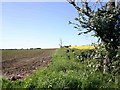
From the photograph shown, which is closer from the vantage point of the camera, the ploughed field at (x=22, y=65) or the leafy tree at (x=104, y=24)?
the leafy tree at (x=104, y=24)

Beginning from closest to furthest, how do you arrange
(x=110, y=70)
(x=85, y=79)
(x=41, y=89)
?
1. (x=41, y=89)
2. (x=85, y=79)
3. (x=110, y=70)

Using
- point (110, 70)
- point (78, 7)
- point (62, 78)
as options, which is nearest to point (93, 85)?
point (62, 78)

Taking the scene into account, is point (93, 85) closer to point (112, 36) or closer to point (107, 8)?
point (112, 36)

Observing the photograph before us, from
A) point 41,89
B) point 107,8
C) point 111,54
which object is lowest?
point 41,89

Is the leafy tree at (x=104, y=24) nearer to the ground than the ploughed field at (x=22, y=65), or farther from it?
farther from it

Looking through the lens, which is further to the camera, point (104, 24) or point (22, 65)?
point (22, 65)

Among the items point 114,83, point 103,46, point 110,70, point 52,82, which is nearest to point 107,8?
point 103,46

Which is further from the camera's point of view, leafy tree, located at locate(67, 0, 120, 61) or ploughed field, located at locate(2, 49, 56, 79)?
ploughed field, located at locate(2, 49, 56, 79)

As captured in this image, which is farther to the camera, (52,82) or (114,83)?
(114,83)

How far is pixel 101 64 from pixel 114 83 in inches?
105

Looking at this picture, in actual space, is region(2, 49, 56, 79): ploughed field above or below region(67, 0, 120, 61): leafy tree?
below

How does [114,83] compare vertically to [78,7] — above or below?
below

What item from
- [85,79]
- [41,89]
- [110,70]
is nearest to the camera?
[41,89]

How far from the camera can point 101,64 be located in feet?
46.3
